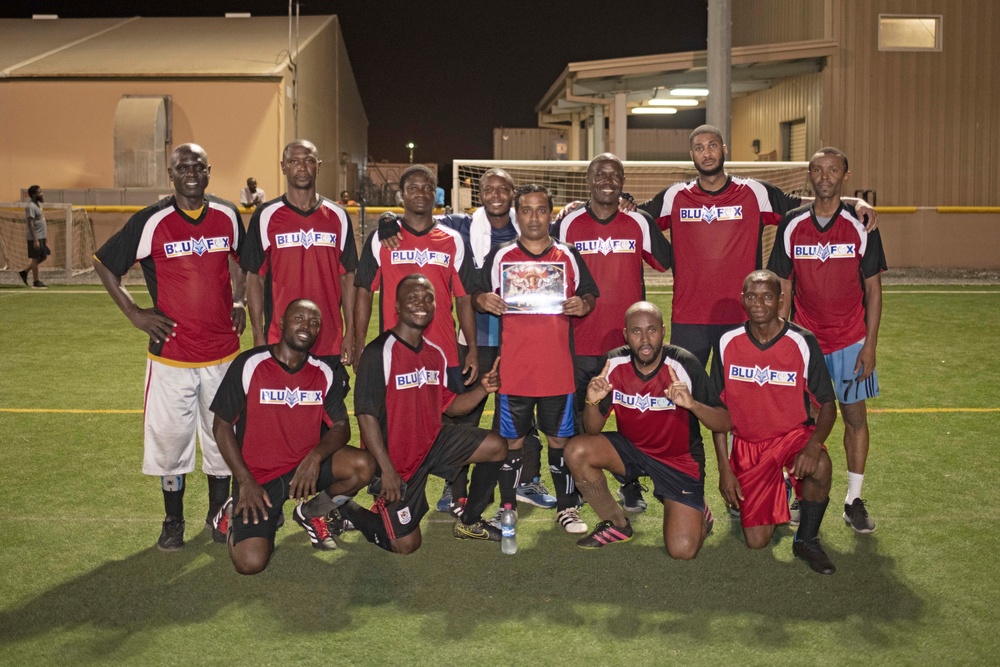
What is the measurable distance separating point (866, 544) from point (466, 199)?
1108 centimetres

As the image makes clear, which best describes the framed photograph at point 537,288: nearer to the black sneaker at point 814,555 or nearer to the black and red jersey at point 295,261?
the black and red jersey at point 295,261

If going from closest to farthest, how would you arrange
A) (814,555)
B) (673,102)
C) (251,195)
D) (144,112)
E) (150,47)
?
(814,555) → (251,195) → (673,102) → (144,112) → (150,47)

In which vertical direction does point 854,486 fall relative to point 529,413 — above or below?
below

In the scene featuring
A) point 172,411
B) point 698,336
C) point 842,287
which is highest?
point 842,287

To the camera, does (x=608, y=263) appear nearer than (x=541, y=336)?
No

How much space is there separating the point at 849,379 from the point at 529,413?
1.75 m

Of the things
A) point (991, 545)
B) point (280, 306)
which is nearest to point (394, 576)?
point (280, 306)

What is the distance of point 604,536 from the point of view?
5051 mm

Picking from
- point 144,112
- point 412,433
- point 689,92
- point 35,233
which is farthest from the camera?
point 144,112

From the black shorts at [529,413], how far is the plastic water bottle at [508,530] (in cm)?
43

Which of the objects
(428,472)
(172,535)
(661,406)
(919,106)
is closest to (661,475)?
(661,406)

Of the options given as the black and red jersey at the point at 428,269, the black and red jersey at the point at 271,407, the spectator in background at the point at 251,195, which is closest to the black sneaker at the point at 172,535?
the black and red jersey at the point at 271,407

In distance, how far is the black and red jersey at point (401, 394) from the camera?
4965mm

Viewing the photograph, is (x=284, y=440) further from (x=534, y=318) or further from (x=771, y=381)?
(x=771, y=381)
